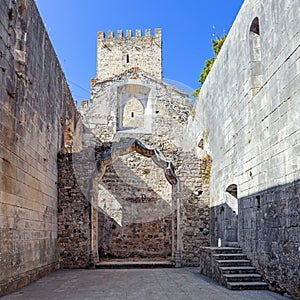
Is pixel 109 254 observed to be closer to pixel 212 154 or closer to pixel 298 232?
pixel 212 154

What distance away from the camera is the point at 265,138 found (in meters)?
6.63

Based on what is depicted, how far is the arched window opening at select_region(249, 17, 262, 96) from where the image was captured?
289 inches

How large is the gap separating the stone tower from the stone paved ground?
1940 cm

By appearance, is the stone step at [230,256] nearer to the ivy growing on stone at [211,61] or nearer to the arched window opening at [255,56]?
the arched window opening at [255,56]

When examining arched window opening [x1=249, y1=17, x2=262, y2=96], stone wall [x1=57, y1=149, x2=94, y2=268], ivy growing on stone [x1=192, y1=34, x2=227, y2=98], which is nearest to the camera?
arched window opening [x1=249, y1=17, x2=262, y2=96]

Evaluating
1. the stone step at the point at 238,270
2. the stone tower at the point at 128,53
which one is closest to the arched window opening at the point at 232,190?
the stone step at the point at 238,270

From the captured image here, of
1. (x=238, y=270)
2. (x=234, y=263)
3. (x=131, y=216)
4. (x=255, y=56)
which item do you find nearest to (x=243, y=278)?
(x=238, y=270)

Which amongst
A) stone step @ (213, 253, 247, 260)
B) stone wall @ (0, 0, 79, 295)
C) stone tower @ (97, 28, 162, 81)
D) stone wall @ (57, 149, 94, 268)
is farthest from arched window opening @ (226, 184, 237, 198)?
stone tower @ (97, 28, 162, 81)

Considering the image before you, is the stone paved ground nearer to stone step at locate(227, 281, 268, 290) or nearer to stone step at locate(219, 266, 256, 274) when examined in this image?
stone step at locate(227, 281, 268, 290)

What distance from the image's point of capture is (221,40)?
508 inches

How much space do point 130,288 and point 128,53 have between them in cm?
2210

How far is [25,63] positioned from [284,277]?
18.6 feet

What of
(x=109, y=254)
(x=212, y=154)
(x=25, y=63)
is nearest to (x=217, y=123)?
(x=212, y=154)

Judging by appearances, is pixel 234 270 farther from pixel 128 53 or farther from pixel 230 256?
pixel 128 53
